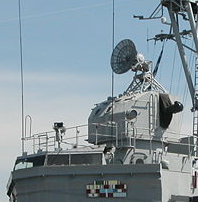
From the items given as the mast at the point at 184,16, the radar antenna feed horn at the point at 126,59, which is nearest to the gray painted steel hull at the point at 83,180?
the mast at the point at 184,16

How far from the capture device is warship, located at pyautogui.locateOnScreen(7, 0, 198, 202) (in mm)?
23625

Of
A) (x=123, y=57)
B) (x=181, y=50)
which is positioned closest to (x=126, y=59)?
(x=123, y=57)

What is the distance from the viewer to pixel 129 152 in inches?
1015

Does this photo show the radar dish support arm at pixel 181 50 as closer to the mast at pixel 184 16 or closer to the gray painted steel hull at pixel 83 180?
the mast at pixel 184 16

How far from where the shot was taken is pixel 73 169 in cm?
2392

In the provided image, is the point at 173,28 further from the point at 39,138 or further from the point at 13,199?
the point at 13,199

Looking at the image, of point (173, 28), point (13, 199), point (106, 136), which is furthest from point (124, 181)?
point (173, 28)

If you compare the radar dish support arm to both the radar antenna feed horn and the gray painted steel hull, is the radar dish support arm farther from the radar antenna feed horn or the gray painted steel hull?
the gray painted steel hull

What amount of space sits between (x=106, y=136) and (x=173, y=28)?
566 centimetres

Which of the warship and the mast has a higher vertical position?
the mast

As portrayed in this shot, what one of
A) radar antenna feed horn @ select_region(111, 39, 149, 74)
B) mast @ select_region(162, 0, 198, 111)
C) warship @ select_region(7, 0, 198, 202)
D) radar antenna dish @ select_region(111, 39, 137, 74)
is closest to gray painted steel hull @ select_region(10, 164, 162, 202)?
warship @ select_region(7, 0, 198, 202)

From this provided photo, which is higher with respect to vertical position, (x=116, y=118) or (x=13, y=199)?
(x=116, y=118)

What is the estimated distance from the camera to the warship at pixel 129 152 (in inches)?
930

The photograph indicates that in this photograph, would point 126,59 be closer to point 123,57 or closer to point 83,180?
point 123,57
